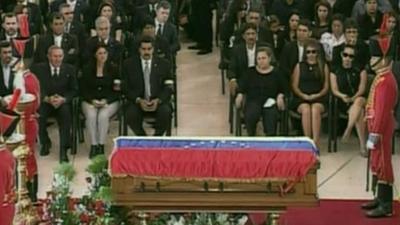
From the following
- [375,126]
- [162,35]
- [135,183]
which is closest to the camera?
[135,183]

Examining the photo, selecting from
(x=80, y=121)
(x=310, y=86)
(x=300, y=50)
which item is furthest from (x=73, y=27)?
(x=310, y=86)

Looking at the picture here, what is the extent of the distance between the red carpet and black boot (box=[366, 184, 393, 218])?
7 cm

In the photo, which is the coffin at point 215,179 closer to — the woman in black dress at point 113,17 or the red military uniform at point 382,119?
the red military uniform at point 382,119

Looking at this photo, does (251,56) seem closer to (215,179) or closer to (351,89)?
(351,89)

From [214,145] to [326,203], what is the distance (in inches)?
103

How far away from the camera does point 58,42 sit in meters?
18.3

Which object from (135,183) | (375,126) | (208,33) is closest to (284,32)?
(208,33)

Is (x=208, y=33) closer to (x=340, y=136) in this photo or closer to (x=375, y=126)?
(x=340, y=136)

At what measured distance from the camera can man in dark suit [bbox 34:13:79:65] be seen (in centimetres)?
1802

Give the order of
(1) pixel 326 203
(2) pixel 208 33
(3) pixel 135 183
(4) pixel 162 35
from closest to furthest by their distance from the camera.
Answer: (3) pixel 135 183 < (1) pixel 326 203 < (4) pixel 162 35 < (2) pixel 208 33

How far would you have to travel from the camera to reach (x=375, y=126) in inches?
572

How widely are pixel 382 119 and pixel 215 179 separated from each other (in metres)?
2.31

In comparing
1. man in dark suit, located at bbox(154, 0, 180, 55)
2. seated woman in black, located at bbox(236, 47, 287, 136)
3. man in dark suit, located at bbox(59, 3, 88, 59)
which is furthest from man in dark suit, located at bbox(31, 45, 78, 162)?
seated woman in black, located at bbox(236, 47, 287, 136)

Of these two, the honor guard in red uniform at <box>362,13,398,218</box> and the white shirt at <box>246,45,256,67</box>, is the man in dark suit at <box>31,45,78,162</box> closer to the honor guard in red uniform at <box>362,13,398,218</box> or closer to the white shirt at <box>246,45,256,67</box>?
the white shirt at <box>246,45,256,67</box>
